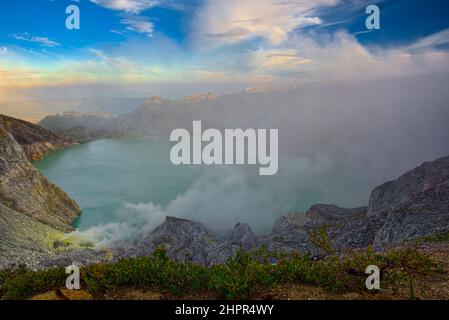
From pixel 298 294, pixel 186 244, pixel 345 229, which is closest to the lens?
pixel 298 294

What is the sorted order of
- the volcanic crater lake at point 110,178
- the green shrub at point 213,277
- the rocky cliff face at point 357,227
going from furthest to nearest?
1. the volcanic crater lake at point 110,178
2. the rocky cliff face at point 357,227
3. the green shrub at point 213,277

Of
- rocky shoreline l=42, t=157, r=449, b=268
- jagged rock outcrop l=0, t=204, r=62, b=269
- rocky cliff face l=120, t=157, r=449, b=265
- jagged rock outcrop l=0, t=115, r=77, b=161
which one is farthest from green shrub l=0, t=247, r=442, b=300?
jagged rock outcrop l=0, t=115, r=77, b=161

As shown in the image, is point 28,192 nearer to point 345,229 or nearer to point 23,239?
point 23,239

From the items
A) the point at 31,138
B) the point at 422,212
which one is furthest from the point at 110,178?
the point at 422,212

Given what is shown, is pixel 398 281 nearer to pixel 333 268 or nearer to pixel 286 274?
pixel 333 268

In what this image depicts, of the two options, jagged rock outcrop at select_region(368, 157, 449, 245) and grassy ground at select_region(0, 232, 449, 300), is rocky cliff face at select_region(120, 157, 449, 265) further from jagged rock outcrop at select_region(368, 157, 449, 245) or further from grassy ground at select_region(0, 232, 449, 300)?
grassy ground at select_region(0, 232, 449, 300)

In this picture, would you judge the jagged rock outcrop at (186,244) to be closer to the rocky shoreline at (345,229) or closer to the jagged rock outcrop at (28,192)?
the rocky shoreline at (345,229)

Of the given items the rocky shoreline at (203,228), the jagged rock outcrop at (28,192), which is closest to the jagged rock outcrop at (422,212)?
the rocky shoreline at (203,228)
